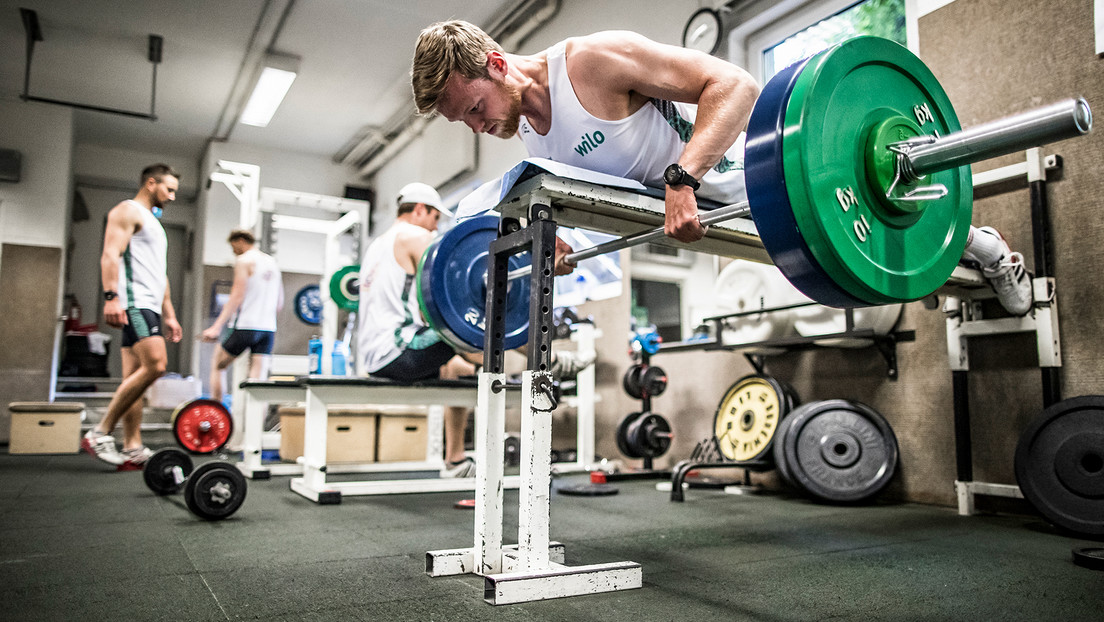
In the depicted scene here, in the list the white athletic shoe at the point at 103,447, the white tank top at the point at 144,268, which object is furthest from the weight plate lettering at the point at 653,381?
the white athletic shoe at the point at 103,447

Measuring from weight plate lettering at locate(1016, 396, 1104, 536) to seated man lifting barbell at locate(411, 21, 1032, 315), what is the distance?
1.21 metres

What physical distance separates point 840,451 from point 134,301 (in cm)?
350

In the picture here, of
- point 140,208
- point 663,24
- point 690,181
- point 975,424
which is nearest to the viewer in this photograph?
point 690,181

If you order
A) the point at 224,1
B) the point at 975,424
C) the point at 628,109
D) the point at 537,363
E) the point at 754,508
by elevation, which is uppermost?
the point at 224,1

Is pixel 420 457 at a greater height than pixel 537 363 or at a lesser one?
lesser

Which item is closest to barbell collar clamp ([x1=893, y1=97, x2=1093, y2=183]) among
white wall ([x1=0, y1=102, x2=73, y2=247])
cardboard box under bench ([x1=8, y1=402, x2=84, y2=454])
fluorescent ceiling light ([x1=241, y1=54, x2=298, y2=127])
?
cardboard box under bench ([x1=8, y1=402, x2=84, y2=454])

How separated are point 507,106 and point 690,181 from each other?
504 mm

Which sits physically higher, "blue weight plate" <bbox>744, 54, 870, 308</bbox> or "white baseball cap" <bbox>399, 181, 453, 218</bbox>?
"white baseball cap" <bbox>399, 181, 453, 218</bbox>

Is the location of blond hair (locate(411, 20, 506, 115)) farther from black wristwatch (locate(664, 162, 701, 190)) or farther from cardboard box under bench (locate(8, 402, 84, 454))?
cardboard box under bench (locate(8, 402, 84, 454))

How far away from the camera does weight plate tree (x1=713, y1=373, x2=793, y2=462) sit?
3.02 meters

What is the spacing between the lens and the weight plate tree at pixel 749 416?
3.02 meters

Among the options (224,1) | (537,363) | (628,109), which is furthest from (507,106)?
(224,1)

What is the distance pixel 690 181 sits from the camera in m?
1.46

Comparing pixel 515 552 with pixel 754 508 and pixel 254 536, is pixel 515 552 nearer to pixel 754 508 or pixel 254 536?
pixel 254 536
